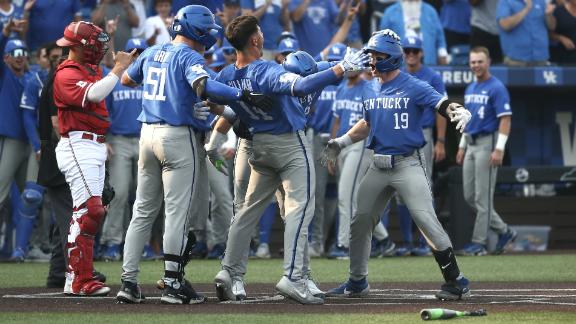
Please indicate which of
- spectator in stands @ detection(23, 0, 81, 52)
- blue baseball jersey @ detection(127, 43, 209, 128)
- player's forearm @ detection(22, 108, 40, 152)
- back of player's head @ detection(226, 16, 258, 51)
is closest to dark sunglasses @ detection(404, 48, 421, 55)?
spectator in stands @ detection(23, 0, 81, 52)

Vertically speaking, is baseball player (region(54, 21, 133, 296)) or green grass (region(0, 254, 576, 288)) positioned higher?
baseball player (region(54, 21, 133, 296))

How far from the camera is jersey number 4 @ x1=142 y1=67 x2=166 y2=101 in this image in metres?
8.86

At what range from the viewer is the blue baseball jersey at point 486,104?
1483 centimetres

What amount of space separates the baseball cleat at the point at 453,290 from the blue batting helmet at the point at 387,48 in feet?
5.62

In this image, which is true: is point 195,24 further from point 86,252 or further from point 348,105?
point 348,105

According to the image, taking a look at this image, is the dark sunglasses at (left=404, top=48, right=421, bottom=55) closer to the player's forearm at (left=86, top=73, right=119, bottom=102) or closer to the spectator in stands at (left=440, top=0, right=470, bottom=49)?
the spectator in stands at (left=440, top=0, right=470, bottom=49)

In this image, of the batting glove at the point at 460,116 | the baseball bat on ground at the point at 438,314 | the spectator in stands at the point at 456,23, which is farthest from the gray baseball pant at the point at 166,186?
the spectator in stands at the point at 456,23

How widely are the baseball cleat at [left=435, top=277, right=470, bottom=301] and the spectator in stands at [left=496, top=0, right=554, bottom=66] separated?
7801 millimetres

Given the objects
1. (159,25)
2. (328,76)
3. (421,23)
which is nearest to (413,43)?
(421,23)

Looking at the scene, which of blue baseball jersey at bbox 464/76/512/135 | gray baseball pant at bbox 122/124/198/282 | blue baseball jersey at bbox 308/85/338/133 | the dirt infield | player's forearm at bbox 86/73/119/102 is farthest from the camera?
blue baseball jersey at bbox 308/85/338/133

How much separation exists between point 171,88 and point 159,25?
7.06 m

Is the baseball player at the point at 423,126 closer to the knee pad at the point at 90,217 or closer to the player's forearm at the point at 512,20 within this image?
the player's forearm at the point at 512,20

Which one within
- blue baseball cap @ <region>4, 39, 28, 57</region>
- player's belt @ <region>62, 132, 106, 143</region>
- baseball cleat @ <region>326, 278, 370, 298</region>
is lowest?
baseball cleat @ <region>326, 278, 370, 298</region>

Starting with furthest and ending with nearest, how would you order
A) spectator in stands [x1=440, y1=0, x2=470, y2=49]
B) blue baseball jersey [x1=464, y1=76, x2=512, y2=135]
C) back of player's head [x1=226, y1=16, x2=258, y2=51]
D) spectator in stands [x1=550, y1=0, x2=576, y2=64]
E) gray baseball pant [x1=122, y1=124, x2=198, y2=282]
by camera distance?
spectator in stands [x1=440, y1=0, x2=470, y2=49] < spectator in stands [x1=550, y1=0, x2=576, y2=64] < blue baseball jersey [x1=464, y1=76, x2=512, y2=135] < back of player's head [x1=226, y1=16, x2=258, y2=51] < gray baseball pant [x1=122, y1=124, x2=198, y2=282]
